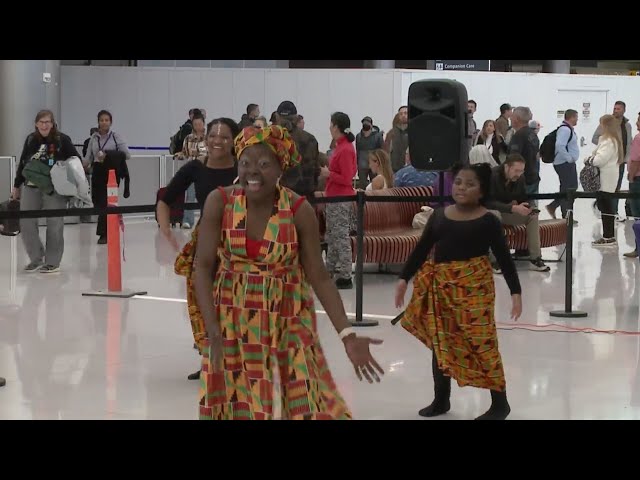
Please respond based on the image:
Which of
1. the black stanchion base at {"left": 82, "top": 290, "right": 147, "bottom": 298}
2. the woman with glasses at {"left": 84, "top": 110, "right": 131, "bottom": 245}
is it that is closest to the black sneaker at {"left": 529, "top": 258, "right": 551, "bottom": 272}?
the black stanchion base at {"left": 82, "top": 290, "right": 147, "bottom": 298}

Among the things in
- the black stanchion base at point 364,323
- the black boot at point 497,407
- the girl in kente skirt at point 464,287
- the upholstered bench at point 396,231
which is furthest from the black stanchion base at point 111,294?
the black boot at point 497,407

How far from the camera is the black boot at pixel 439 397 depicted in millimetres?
7398

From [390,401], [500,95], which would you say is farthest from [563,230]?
[500,95]

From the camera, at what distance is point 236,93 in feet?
83.3

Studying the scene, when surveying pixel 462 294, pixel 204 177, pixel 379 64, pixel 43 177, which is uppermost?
pixel 379 64

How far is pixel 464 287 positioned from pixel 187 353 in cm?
318

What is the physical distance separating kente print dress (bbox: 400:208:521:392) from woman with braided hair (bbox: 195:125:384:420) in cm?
185

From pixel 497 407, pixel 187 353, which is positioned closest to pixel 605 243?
pixel 187 353

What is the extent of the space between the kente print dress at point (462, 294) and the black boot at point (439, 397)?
0.77 feet

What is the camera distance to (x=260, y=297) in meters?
5.22

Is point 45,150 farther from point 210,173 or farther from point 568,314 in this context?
point 210,173

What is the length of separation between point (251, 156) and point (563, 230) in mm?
10934
